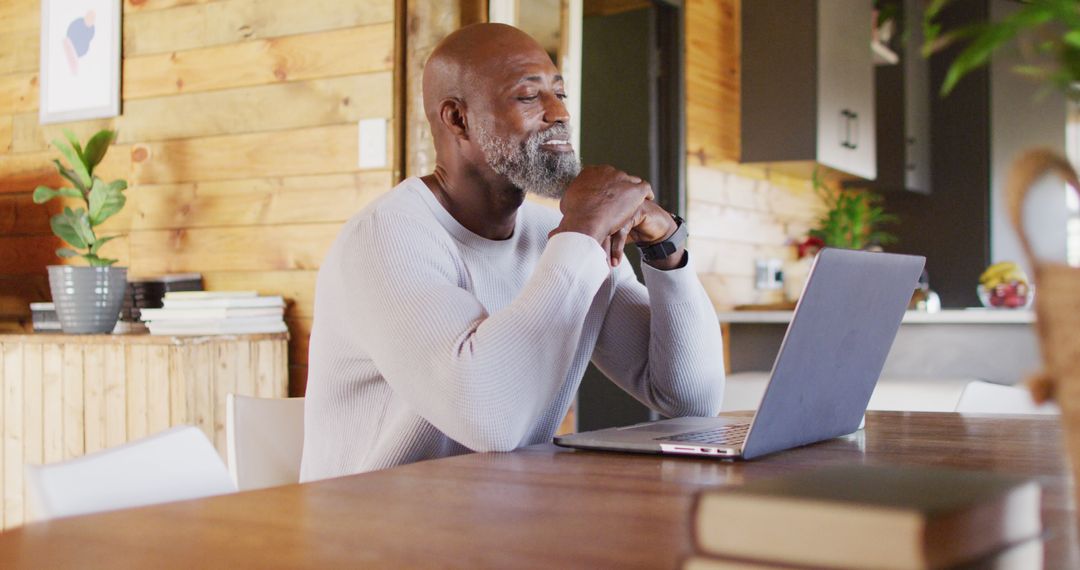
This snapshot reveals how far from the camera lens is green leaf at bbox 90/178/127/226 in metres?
3.06

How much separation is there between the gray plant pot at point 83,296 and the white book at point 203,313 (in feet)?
0.46

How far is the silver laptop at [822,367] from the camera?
105cm

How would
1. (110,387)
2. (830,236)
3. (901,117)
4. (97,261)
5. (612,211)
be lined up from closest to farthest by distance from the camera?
(612,211) → (110,387) → (97,261) → (830,236) → (901,117)

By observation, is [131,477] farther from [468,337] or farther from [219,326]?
[219,326]

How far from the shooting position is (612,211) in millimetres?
1545

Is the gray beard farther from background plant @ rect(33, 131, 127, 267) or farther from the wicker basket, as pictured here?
background plant @ rect(33, 131, 127, 267)

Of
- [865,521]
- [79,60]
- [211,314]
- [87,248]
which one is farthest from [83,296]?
[865,521]

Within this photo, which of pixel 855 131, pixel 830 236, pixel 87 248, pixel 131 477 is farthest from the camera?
pixel 830 236

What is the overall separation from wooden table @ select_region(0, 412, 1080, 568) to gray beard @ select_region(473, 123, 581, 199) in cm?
71

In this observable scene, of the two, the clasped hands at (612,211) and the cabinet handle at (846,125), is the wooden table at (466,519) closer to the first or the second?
the clasped hands at (612,211)

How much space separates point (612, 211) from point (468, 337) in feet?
1.14

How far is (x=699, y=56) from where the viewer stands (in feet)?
Answer: 13.3

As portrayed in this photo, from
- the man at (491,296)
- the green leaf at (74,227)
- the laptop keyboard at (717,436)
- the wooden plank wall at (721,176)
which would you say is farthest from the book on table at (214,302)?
the laptop keyboard at (717,436)

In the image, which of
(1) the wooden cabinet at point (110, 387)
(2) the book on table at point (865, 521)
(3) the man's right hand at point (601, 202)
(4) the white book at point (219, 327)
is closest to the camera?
(2) the book on table at point (865, 521)
